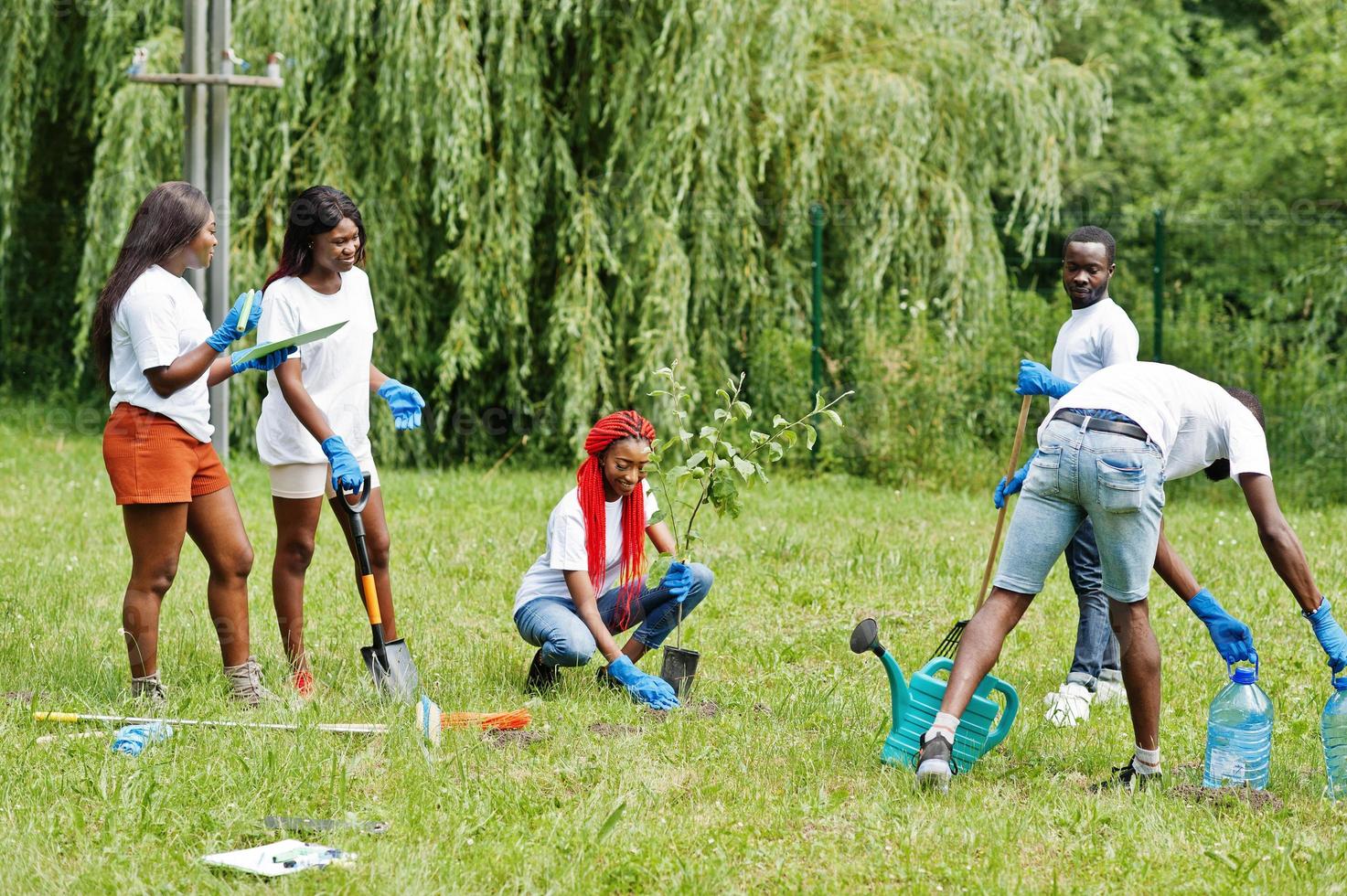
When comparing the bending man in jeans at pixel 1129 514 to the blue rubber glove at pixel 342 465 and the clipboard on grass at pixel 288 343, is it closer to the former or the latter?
the blue rubber glove at pixel 342 465

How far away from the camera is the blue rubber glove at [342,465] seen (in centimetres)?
462

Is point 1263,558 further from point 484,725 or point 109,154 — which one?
point 109,154

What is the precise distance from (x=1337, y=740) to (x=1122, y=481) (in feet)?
3.26

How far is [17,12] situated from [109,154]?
1452 mm

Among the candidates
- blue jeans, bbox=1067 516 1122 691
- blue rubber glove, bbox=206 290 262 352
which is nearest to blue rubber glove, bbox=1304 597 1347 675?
blue jeans, bbox=1067 516 1122 691

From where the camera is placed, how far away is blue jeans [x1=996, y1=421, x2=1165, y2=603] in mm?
3951

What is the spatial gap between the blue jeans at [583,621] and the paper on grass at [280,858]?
155cm

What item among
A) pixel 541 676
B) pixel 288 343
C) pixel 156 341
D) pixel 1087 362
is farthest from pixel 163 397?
pixel 1087 362

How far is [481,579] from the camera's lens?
23.2ft

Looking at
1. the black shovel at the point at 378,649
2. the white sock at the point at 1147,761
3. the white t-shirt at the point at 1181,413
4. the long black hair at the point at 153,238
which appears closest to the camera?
the white t-shirt at the point at 1181,413

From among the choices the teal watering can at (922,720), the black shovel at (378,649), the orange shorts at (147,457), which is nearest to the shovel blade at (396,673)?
Answer: the black shovel at (378,649)

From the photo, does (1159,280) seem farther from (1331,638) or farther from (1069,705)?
(1331,638)

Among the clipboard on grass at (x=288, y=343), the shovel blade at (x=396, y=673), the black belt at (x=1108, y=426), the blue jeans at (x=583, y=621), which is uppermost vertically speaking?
the black belt at (x=1108, y=426)

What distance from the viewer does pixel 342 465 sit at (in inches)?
182
